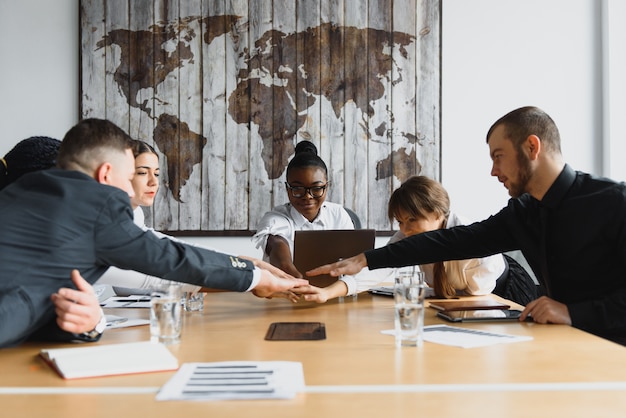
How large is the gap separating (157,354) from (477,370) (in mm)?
651

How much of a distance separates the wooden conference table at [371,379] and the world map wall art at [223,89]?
2.19 meters

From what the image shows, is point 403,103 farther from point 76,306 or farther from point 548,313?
point 76,306

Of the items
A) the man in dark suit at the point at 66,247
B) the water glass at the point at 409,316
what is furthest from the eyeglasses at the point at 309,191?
the water glass at the point at 409,316

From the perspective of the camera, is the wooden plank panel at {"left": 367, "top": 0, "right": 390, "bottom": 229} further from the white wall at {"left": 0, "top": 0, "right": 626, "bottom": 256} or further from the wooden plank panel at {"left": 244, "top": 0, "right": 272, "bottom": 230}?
the wooden plank panel at {"left": 244, "top": 0, "right": 272, "bottom": 230}

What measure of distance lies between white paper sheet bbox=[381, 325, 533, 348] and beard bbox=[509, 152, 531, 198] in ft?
2.42

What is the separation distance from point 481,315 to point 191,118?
99.9 inches

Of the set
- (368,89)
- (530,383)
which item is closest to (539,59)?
(368,89)

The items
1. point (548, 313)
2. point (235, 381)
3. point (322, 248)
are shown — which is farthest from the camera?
point (322, 248)

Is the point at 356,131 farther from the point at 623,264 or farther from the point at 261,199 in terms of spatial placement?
the point at 623,264

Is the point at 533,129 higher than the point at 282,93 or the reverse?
the reverse

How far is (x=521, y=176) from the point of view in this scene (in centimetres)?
231

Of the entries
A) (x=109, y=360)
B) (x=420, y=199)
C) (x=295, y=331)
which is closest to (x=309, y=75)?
(x=420, y=199)

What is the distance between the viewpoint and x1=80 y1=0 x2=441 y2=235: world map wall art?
399 centimetres

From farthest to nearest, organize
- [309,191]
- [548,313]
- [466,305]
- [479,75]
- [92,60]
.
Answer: [479,75] → [92,60] → [309,191] → [466,305] → [548,313]
